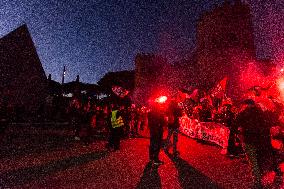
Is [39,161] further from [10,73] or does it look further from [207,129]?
[10,73]

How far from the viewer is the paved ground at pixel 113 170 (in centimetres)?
743

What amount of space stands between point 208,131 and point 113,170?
7565 mm

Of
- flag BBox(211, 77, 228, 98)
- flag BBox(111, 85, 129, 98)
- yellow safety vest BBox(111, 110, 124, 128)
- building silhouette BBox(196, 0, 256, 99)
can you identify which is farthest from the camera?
building silhouette BBox(196, 0, 256, 99)

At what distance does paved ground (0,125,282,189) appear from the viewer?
7426 millimetres

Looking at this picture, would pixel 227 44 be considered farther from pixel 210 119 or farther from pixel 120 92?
pixel 120 92

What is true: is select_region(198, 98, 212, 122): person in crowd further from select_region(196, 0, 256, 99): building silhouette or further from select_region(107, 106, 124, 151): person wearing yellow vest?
select_region(196, 0, 256, 99): building silhouette

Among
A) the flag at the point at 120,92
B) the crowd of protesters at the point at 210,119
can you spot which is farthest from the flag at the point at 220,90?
the flag at the point at 120,92

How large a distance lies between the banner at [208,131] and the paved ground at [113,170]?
100 cm

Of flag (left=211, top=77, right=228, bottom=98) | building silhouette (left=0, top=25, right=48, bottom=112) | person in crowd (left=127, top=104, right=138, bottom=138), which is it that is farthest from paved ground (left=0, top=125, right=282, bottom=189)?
building silhouette (left=0, top=25, right=48, bottom=112)

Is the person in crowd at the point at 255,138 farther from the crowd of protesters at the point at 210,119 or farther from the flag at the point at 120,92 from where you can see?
the flag at the point at 120,92

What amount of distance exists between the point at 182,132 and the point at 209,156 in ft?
35.0

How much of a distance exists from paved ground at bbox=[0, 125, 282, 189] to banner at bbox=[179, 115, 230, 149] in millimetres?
997

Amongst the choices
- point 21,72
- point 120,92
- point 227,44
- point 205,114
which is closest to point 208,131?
point 205,114

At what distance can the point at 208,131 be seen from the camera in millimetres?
15438
